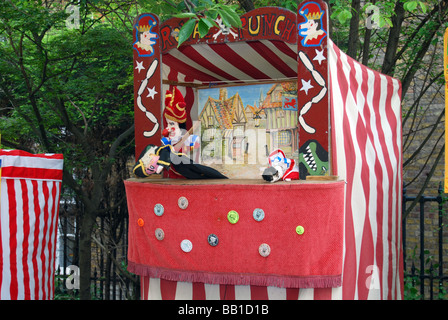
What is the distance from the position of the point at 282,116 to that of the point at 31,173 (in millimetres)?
2402

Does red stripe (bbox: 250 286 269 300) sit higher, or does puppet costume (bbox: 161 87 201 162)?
puppet costume (bbox: 161 87 201 162)

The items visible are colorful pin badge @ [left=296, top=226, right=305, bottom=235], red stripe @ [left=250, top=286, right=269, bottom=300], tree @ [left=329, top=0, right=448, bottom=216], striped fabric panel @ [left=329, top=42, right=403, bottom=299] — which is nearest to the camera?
colorful pin badge @ [left=296, top=226, right=305, bottom=235]

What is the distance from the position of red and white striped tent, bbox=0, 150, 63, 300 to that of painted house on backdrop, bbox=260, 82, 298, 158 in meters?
2.08

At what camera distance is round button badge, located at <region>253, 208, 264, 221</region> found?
3.84 m

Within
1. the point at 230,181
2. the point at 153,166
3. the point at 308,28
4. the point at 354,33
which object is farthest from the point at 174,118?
the point at 354,33

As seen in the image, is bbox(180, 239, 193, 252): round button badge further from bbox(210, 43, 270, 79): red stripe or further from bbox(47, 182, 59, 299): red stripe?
bbox(47, 182, 59, 299): red stripe

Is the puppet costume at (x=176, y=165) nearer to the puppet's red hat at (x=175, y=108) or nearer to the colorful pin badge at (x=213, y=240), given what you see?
the puppet's red hat at (x=175, y=108)

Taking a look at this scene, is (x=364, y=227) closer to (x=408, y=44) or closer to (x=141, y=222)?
(x=141, y=222)

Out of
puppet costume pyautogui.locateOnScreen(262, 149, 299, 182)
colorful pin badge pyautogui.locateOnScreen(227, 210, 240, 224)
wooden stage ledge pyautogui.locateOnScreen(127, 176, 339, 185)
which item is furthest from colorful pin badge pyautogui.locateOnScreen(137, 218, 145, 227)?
puppet costume pyautogui.locateOnScreen(262, 149, 299, 182)

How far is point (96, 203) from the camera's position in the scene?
6922 millimetres

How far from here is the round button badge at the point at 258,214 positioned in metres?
3.84

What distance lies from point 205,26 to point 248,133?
6.94ft

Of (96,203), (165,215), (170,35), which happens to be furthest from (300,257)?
(96,203)

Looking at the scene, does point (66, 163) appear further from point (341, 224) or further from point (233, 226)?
point (341, 224)
